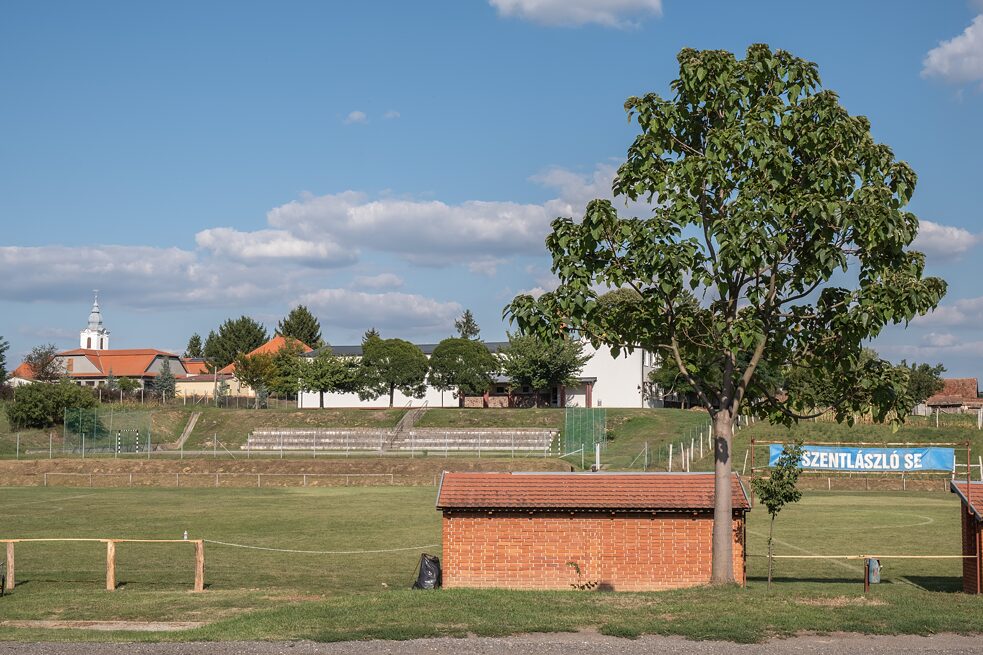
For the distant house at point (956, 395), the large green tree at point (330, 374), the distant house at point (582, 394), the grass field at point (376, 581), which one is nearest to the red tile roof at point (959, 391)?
the distant house at point (956, 395)

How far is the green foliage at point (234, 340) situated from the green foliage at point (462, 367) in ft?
238

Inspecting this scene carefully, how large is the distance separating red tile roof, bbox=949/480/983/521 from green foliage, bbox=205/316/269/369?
142 m

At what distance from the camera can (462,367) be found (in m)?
89.6

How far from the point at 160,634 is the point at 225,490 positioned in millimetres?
38292

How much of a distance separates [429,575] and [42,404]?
6193 centimetres

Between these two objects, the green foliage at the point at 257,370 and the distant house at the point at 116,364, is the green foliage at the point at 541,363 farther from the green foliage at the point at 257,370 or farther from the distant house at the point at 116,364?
the distant house at the point at 116,364

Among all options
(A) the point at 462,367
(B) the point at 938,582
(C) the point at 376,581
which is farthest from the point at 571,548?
(A) the point at 462,367

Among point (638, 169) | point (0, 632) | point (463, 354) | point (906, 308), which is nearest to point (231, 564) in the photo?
point (0, 632)

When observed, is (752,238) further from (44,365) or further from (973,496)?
(44,365)

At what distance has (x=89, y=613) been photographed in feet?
58.8

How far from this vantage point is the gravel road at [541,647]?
13.9m

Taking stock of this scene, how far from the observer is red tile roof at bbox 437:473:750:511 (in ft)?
66.7

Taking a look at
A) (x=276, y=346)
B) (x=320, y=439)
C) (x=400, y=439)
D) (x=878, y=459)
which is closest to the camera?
(x=878, y=459)

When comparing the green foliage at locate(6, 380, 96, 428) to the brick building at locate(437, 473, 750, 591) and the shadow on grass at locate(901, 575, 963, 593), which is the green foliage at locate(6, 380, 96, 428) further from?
the shadow on grass at locate(901, 575, 963, 593)
